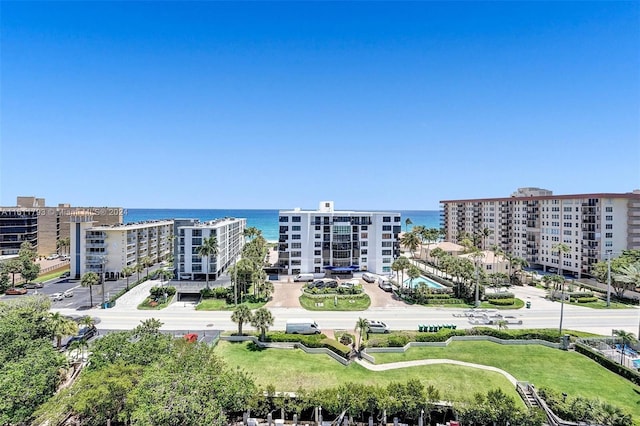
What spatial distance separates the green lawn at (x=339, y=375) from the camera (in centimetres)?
2856

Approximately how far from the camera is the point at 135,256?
7544cm

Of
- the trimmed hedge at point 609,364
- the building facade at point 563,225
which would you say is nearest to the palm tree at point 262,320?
the trimmed hedge at point 609,364

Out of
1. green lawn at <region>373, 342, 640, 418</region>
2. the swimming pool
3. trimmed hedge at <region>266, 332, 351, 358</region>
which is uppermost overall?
the swimming pool

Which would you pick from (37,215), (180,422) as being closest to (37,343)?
(180,422)

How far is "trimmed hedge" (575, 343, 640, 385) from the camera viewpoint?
30634 mm

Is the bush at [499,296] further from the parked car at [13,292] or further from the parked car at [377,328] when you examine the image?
the parked car at [13,292]

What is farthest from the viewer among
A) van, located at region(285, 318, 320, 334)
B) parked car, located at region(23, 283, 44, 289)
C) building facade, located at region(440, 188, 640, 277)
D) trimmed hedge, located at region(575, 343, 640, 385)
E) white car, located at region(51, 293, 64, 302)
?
building facade, located at region(440, 188, 640, 277)

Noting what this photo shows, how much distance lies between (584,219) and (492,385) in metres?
59.7

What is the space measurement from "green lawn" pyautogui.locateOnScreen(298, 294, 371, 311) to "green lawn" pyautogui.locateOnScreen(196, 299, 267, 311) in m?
7.21

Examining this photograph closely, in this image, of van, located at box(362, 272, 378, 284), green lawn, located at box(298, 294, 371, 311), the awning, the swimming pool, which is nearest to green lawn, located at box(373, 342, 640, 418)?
green lawn, located at box(298, 294, 371, 311)

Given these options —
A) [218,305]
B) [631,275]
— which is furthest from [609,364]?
[218,305]

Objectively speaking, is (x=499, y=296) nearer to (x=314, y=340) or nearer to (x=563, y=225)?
(x=563, y=225)

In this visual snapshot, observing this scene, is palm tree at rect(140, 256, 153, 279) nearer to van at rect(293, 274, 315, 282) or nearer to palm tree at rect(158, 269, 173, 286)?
palm tree at rect(158, 269, 173, 286)

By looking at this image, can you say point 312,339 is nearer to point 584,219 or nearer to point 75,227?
point 75,227
